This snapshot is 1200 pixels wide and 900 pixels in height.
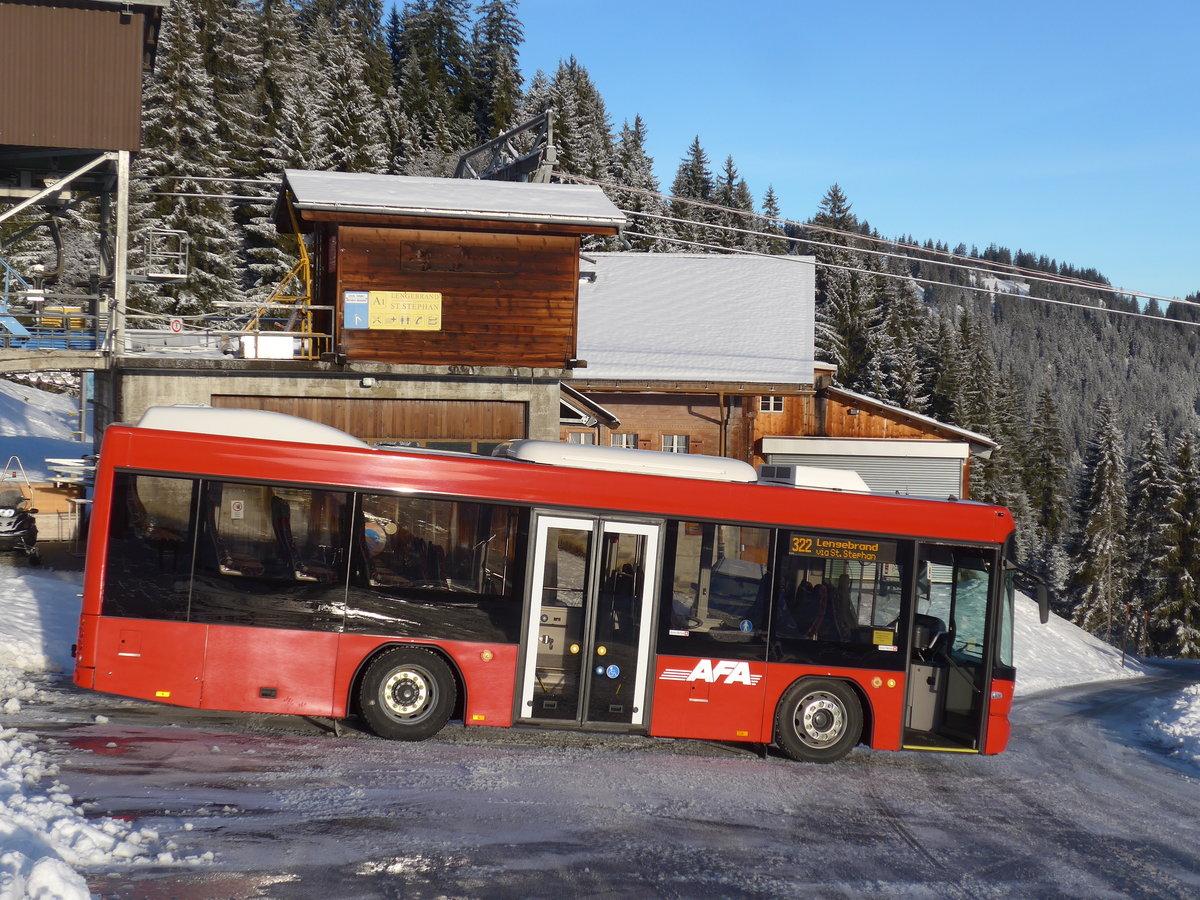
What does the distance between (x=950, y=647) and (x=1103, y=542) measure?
54758 mm

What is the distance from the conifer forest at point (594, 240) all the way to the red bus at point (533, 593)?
88.9ft

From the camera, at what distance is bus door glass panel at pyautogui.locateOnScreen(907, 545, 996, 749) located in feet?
39.0

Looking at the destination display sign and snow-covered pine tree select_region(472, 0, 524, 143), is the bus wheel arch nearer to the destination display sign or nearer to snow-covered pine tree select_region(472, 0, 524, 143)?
the destination display sign

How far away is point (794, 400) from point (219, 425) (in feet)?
82.6

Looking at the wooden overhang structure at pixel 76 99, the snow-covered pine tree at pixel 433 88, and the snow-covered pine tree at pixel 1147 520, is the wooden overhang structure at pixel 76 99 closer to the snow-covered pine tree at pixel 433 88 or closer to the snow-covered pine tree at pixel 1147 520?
the snow-covered pine tree at pixel 1147 520

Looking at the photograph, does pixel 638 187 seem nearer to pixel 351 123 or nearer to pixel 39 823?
pixel 351 123

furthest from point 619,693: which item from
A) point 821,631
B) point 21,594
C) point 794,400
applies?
point 794,400

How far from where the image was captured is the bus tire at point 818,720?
38.0 feet

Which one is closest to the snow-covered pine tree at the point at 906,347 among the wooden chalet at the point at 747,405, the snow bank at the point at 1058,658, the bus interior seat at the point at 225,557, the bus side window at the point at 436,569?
the wooden chalet at the point at 747,405

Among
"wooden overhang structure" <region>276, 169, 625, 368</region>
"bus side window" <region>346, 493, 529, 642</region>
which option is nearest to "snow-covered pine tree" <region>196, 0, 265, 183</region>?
"wooden overhang structure" <region>276, 169, 625, 368</region>

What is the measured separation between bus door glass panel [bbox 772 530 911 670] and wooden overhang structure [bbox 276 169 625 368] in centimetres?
1286

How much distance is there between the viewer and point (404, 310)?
23.4 metres

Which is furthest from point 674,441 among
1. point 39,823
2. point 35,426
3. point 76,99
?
point 39,823

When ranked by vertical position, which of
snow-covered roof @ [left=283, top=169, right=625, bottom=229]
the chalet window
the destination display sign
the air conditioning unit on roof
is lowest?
the destination display sign
